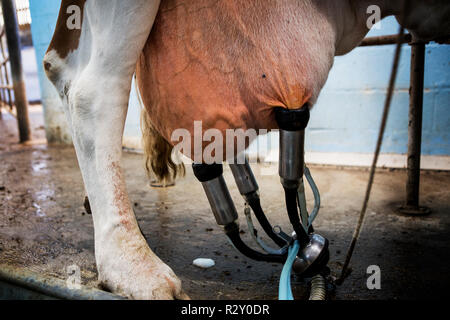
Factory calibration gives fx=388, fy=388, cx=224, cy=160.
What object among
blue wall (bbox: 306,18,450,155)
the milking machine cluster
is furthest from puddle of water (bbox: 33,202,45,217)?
blue wall (bbox: 306,18,450,155)

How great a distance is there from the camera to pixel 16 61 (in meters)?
3.31

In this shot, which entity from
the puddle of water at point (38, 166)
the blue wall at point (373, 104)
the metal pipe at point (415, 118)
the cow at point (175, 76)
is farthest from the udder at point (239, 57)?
the puddle of water at point (38, 166)

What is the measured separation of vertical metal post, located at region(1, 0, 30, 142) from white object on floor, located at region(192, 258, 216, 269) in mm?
2896

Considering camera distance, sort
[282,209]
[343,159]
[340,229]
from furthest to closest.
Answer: [343,159] < [282,209] < [340,229]

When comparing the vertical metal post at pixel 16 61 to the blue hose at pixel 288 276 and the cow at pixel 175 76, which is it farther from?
the blue hose at pixel 288 276

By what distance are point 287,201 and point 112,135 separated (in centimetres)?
41

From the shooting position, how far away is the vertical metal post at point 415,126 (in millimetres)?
1375

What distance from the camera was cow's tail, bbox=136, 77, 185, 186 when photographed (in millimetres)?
1174

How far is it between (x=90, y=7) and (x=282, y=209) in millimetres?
1031

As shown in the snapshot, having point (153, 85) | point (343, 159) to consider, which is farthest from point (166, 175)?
point (343, 159)

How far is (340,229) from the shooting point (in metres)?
1.34

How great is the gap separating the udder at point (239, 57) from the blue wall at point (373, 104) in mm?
1567

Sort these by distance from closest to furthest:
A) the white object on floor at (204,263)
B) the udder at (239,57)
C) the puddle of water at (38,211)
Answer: the udder at (239,57) → the white object on floor at (204,263) → the puddle of water at (38,211)
